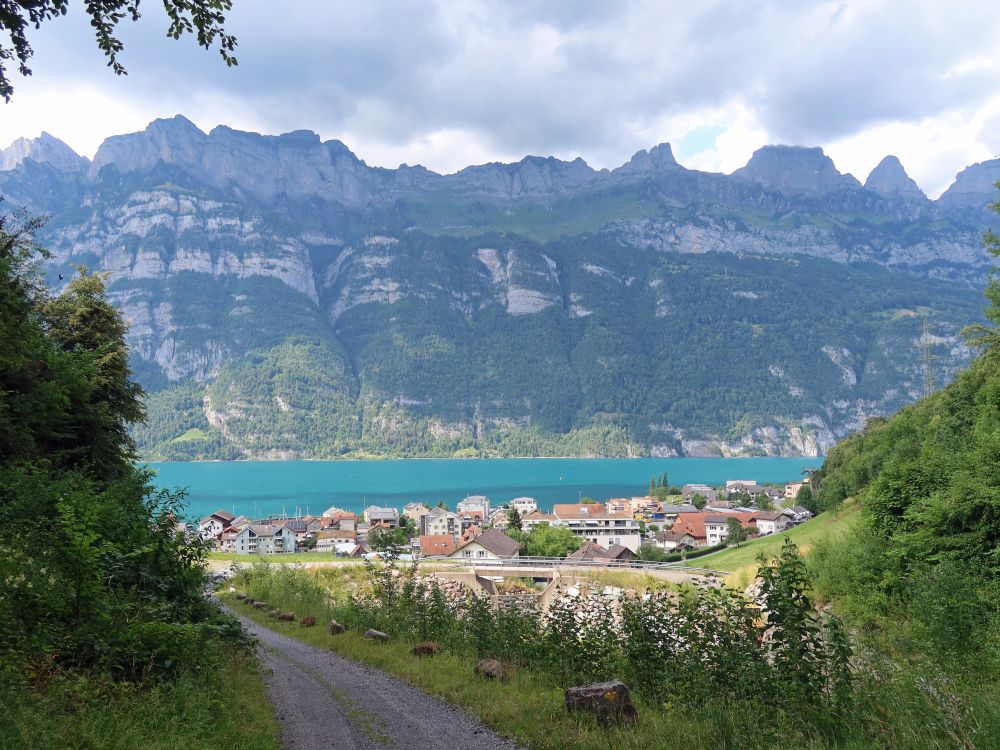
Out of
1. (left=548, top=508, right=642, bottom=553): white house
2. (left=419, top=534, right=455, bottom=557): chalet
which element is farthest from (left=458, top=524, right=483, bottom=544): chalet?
(left=548, top=508, right=642, bottom=553): white house

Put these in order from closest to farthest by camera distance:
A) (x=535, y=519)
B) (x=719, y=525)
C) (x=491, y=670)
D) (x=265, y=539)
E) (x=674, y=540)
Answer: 1. (x=491, y=670)
2. (x=265, y=539)
3. (x=674, y=540)
4. (x=719, y=525)
5. (x=535, y=519)

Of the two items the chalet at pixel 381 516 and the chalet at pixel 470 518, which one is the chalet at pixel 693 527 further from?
the chalet at pixel 381 516

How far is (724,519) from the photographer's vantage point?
79062mm

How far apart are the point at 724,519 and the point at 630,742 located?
7892cm

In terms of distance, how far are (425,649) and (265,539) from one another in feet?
217

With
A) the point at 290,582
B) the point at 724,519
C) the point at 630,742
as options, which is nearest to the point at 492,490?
the point at 724,519

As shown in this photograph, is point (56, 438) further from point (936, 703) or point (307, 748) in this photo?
point (936, 703)

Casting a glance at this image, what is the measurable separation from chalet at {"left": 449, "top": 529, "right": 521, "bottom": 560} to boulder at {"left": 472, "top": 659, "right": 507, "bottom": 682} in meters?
42.4

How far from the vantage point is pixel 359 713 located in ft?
27.0

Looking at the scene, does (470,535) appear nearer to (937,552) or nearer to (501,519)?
(501,519)

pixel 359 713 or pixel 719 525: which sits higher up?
pixel 719 525

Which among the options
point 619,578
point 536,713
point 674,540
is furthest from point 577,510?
point 536,713

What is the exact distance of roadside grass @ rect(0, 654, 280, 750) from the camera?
4.55m

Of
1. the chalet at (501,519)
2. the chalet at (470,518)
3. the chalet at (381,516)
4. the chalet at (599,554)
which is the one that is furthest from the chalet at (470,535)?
the chalet at (381,516)
